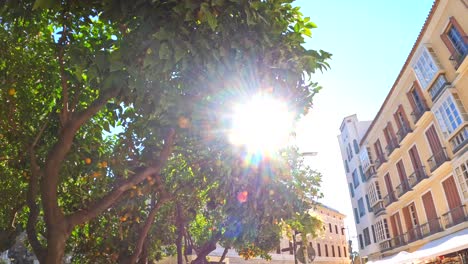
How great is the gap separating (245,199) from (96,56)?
3086mm

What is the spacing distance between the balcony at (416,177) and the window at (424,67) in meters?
5.19

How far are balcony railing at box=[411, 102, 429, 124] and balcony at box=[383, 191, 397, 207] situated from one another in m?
7.14

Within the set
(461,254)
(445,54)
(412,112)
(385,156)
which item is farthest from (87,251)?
(385,156)

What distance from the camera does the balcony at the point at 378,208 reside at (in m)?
30.0

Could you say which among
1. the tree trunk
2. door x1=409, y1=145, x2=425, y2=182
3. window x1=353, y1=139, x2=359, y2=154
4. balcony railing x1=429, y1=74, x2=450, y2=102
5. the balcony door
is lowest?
the tree trunk

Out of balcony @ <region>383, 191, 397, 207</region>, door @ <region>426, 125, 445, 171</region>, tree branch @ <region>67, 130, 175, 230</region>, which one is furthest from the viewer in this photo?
balcony @ <region>383, 191, 397, 207</region>

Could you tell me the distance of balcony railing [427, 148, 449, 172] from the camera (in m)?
19.9

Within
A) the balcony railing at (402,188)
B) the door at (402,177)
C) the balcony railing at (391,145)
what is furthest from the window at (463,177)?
the balcony railing at (391,145)

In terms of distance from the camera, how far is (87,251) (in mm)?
13320

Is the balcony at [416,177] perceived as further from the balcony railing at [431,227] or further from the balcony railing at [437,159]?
the balcony railing at [431,227]

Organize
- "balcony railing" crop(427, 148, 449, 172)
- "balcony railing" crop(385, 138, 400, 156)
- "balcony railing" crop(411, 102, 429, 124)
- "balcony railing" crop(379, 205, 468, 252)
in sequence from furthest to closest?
"balcony railing" crop(385, 138, 400, 156)
"balcony railing" crop(411, 102, 429, 124)
"balcony railing" crop(427, 148, 449, 172)
"balcony railing" crop(379, 205, 468, 252)

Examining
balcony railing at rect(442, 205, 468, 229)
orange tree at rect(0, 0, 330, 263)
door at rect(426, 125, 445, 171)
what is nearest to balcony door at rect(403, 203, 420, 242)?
balcony railing at rect(442, 205, 468, 229)

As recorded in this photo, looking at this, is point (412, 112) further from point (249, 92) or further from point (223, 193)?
point (249, 92)

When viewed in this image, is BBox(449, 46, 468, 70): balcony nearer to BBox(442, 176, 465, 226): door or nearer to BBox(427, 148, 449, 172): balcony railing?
BBox(427, 148, 449, 172): balcony railing
